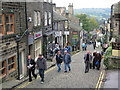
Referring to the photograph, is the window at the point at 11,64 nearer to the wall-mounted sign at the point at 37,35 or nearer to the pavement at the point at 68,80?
the pavement at the point at 68,80

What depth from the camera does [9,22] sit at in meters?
12.4

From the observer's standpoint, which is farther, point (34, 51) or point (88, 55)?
point (34, 51)

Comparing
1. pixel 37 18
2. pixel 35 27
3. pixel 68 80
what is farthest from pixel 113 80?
pixel 37 18

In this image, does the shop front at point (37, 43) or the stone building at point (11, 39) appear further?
the shop front at point (37, 43)

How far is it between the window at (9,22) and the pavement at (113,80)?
5.92 meters

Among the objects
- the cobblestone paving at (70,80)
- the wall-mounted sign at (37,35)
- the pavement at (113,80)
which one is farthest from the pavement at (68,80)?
the wall-mounted sign at (37,35)

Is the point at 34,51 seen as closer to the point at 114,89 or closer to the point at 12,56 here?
the point at 12,56

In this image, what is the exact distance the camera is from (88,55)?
13.6 m

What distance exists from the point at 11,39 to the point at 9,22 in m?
0.96

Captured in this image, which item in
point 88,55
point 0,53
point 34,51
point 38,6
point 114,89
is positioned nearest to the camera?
point 114,89

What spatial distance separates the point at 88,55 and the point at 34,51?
16.8 ft

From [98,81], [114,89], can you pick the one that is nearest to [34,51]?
[98,81]

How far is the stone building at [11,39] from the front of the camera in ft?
37.7

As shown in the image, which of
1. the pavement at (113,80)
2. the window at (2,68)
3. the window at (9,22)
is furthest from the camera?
the window at (9,22)
